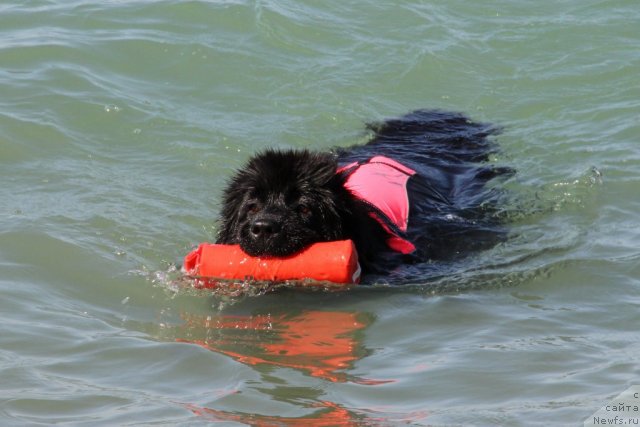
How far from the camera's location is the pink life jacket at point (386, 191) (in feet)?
22.0

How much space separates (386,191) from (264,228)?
143cm

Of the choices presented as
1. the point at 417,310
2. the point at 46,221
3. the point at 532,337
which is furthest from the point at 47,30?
the point at 532,337

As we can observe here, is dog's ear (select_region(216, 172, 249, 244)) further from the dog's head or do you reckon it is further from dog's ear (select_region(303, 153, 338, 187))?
dog's ear (select_region(303, 153, 338, 187))

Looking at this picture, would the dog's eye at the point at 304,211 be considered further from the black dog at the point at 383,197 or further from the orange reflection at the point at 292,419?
the orange reflection at the point at 292,419

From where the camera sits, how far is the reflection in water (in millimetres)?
4535

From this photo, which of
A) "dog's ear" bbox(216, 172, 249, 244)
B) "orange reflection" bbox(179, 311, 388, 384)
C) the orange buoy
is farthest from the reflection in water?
"dog's ear" bbox(216, 172, 249, 244)

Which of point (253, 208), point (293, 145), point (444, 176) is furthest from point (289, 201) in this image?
point (293, 145)

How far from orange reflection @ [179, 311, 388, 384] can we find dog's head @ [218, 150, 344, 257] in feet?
1.37

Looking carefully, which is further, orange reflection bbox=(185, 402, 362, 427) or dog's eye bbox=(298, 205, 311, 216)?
dog's eye bbox=(298, 205, 311, 216)

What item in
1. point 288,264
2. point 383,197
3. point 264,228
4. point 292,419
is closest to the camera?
point 292,419

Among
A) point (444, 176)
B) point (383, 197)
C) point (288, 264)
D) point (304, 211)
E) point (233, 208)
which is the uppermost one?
point (444, 176)

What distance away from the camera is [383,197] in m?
7.04

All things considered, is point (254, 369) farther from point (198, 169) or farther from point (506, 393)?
point (198, 169)

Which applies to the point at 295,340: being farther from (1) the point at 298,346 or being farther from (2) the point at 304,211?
(2) the point at 304,211
